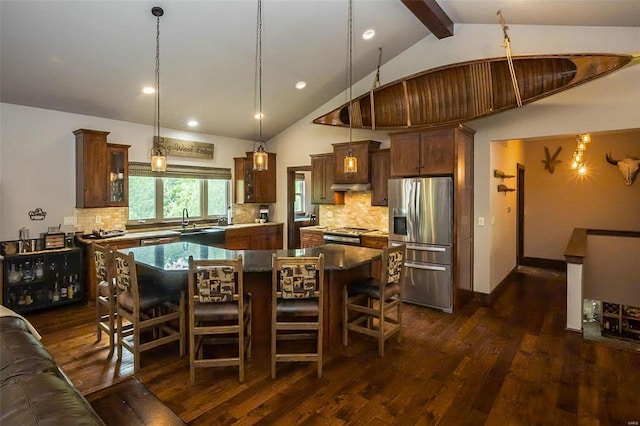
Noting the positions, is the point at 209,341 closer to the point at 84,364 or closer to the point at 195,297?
the point at 195,297

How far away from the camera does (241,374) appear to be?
110 inches

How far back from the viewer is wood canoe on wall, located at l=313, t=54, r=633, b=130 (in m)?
3.64

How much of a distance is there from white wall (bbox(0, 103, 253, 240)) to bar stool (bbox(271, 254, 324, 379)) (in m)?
3.86

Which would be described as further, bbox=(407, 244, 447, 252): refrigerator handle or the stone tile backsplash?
the stone tile backsplash

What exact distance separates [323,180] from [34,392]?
543 cm

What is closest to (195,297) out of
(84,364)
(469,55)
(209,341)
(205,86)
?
(209,341)

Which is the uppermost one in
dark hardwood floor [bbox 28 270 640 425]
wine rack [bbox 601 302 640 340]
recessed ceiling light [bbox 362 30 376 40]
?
recessed ceiling light [bbox 362 30 376 40]

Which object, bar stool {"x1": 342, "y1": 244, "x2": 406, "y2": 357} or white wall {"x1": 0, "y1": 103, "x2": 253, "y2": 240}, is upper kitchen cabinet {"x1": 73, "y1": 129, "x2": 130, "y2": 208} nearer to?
white wall {"x1": 0, "y1": 103, "x2": 253, "y2": 240}

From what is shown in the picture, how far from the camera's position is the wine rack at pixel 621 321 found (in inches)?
183

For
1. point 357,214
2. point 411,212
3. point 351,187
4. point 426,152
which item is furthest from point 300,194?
point 426,152

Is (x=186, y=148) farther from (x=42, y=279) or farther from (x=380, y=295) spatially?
(x=380, y=295)

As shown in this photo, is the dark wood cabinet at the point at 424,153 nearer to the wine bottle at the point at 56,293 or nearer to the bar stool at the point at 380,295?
the bar stool at the point at 380,295

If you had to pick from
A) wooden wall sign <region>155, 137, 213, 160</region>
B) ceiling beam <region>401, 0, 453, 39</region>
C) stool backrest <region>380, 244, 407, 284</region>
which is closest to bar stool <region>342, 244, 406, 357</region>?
stool backrest <region>380, 244, 407, 284</region>

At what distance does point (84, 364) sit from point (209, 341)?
107 centimetres
